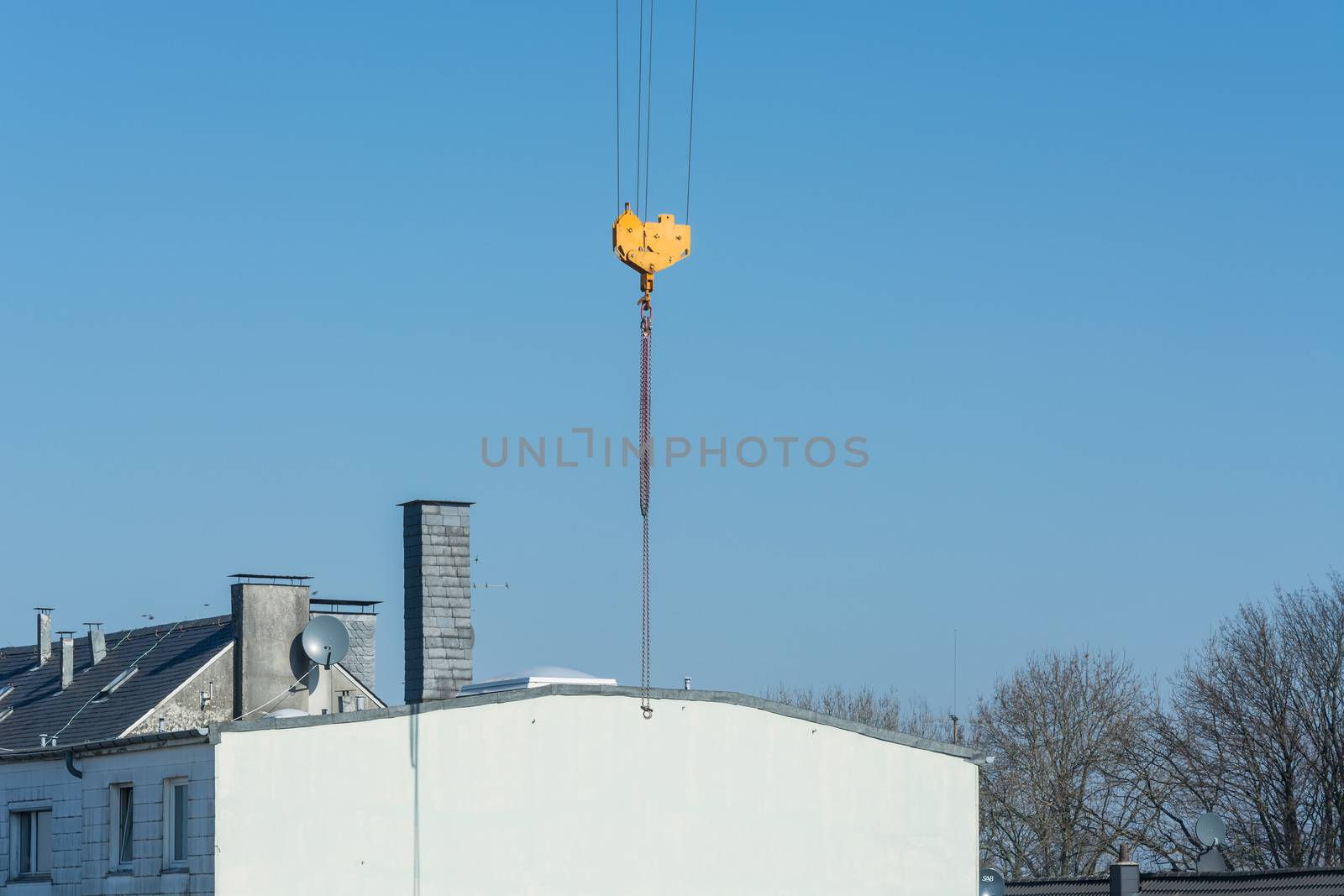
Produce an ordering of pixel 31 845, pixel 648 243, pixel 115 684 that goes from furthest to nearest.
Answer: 1. pixel 115 684
2. pixel 31 845
3. pixel 648 243

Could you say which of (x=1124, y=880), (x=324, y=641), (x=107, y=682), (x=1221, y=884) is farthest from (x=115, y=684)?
(x=1221, y=884)

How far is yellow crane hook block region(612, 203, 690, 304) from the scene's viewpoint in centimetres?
2283

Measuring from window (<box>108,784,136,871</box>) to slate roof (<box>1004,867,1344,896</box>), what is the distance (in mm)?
17558

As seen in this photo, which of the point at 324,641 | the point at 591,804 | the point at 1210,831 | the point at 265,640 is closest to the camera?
the point at 591,804

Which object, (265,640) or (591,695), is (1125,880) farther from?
(265,640)

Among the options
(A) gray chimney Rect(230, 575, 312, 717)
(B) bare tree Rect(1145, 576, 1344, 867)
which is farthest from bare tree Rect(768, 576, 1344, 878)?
(A) gray chimney Rect(230, 575, 312, 717)

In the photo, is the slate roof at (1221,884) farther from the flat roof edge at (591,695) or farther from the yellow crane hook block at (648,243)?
the yellow crane hook block at (648,243)

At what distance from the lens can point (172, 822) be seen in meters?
23.3

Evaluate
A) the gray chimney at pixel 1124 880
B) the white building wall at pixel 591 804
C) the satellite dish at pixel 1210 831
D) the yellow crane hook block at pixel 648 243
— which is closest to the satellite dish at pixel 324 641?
the white building wall at pixel 591 804

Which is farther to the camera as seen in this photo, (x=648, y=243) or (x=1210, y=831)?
(x=1210, y=831)

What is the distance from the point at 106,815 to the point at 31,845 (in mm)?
2528

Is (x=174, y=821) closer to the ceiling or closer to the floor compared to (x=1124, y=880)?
closer to the ceiling

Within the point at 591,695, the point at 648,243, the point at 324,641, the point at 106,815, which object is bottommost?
the point at 106,815

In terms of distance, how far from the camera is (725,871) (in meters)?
25.5
